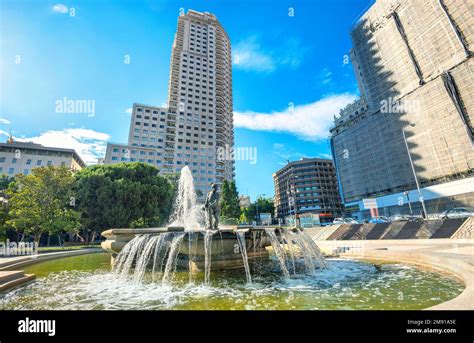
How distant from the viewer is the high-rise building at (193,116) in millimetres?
64938

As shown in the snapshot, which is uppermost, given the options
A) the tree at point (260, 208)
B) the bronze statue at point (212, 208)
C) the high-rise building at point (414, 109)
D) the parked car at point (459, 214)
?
the high-rise building at point (414, 109)

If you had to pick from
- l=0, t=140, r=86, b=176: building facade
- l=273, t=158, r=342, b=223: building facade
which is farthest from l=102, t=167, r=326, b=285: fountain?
l=273, t=158, r=342, b=223: building facade

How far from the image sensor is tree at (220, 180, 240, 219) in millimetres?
46438

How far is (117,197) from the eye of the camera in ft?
80.2

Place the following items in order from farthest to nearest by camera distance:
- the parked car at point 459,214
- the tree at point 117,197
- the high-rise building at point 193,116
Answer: the high-rise building at point 193,116 < the tree at point 117,197 < the parked car at point 459,214

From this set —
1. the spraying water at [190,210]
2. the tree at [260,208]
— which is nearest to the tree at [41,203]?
the spraying water at [190,210]

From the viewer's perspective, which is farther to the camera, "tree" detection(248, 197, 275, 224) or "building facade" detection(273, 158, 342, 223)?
"building facade" detection(273, 158, 342, 223)

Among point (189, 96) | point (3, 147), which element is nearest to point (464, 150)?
point (189, 96)

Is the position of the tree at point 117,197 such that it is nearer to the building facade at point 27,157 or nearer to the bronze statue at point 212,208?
the bronze statue at point 212,208

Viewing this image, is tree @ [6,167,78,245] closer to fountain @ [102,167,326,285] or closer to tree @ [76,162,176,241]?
tree @ [76,162,176,241]

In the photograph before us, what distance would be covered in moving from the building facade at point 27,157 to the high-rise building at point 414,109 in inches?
2974

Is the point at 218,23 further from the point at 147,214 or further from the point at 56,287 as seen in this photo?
the point at 56,287

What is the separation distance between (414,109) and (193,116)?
59.7 meters

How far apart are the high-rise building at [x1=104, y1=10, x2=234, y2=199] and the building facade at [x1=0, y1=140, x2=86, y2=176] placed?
468 inches
